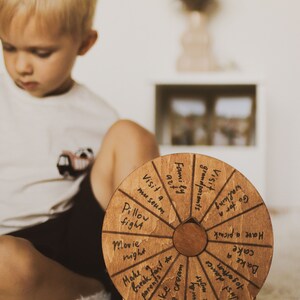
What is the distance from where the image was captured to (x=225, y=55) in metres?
2.48

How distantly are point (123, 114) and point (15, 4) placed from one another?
171 cm

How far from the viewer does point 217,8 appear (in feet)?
8.16

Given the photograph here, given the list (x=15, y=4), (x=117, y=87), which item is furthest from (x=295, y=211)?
(x=15, y=4)

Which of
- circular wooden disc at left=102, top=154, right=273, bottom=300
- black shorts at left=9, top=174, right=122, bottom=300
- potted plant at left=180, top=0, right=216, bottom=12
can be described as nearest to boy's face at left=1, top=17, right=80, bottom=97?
black shorts at left=9, top=174, right=122, bottom=300

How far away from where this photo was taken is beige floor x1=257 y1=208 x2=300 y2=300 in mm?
937

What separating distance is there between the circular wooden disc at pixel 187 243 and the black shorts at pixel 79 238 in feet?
0.76

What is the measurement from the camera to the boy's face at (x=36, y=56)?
2.81ft

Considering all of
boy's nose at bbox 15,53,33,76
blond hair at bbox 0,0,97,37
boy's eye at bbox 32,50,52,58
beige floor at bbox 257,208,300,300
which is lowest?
beige floor at bbox 257,208,300,300

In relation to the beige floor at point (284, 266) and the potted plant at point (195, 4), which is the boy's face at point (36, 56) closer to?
the beige floor at point (284, 266)

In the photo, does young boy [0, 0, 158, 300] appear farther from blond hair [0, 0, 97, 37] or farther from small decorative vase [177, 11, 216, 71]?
small decorative vase [177, 11, 216, 71]

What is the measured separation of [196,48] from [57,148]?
4.97ft

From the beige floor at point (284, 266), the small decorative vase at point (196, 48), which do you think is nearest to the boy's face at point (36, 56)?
the beige floor at point (284, 266)

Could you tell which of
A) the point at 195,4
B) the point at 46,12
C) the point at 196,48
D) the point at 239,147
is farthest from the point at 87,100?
the point at 195,4

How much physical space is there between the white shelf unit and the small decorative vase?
0.09 m
